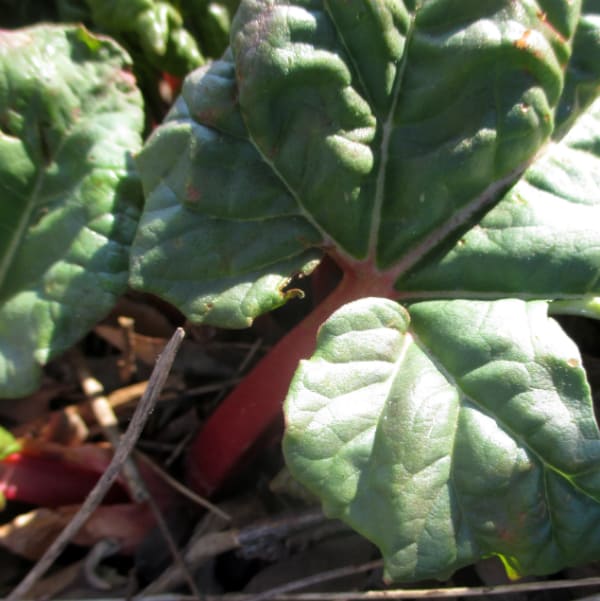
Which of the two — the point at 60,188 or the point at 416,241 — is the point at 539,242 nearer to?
the point at 416,241

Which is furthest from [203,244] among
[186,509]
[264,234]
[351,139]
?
[186,509]

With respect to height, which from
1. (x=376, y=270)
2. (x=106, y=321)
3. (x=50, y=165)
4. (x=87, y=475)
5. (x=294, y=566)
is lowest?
(x=294, y=566)

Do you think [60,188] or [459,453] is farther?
[60,188]

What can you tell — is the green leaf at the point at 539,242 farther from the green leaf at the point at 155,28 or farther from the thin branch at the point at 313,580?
the green leaf at the point at 155,28

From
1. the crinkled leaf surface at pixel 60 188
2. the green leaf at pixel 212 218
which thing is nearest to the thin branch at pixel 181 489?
the crinkled leaf surface at pixel 60 188

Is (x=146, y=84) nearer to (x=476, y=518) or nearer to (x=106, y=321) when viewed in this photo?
(x=106, y=321)

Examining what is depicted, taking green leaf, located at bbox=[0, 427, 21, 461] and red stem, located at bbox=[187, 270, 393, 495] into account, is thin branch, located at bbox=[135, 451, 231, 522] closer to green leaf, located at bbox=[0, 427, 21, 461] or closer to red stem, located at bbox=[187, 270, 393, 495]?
red stem, located at bbox=[187, 270, 393, 495]

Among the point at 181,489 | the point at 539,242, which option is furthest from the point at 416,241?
the point at 181,489
